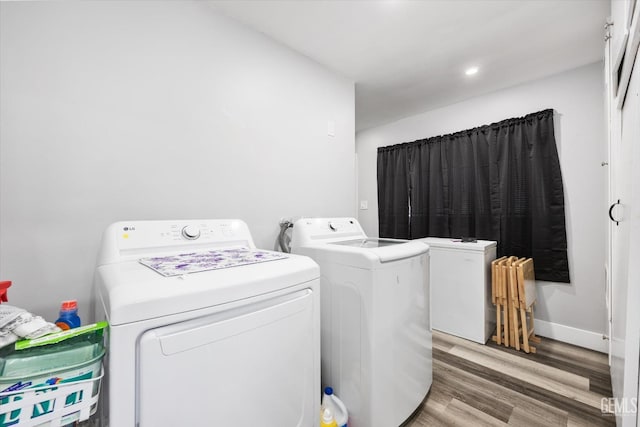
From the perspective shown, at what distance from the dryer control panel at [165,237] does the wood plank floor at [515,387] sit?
1.42m

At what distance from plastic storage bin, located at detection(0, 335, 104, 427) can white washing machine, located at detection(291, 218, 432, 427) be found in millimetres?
949

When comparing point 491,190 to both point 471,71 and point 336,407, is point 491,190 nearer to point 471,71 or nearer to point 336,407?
point 471,71

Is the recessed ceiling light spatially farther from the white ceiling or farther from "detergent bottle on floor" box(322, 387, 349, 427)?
"detergent bottle on floor" box(322, 387, 349, 427)

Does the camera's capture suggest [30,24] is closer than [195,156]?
Yes

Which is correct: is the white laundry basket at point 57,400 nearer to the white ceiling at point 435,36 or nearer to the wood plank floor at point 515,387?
the wood plank floor at point 515,387

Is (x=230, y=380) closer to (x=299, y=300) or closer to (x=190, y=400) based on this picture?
(x=190, y=400)

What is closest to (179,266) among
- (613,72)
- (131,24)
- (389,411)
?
(389,411)

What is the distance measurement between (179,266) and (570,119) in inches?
128

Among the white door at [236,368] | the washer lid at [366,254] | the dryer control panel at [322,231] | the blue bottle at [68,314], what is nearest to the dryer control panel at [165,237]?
the blue bottle at [68,314]

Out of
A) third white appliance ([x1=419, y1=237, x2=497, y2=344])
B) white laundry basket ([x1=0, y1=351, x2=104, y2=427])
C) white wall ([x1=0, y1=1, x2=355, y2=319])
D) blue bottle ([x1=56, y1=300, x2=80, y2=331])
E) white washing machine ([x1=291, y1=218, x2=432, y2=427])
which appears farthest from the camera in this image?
third white appliance ([x1=419, y1=237, x2=497, y2=344])

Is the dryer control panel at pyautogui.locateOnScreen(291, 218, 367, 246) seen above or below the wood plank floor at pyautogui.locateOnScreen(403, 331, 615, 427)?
above

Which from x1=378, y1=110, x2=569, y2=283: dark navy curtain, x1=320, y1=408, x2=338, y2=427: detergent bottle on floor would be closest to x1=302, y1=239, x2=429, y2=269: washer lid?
x1=320, y1=408, x2=338, y2=427: detergent bottle on floor

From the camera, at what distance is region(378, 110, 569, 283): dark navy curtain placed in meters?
2.36

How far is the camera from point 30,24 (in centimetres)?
108
